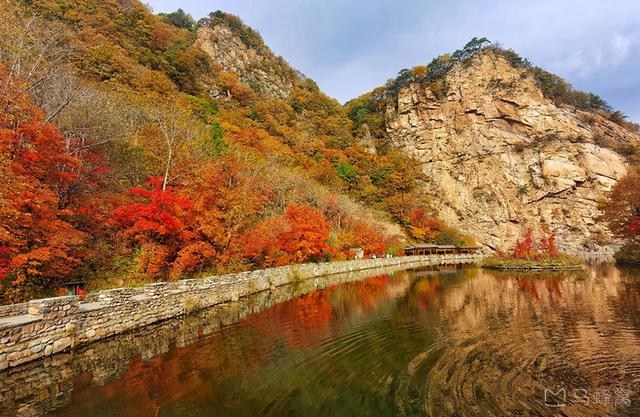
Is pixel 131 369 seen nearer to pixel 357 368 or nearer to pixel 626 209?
pixel 357 368

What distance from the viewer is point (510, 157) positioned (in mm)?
58969

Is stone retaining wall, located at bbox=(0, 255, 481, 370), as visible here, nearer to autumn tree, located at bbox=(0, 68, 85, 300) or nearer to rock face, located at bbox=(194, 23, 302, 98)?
autumn tree, located at bbox=(0, 68, 85, 300)

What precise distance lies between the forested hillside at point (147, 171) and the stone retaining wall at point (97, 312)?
1.62m

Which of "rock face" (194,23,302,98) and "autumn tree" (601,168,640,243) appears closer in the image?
"autumn tree" (601,168,640,243)

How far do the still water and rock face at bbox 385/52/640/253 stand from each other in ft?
164

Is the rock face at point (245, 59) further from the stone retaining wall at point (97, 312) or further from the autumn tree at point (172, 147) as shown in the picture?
the stone retaining wall at point (97, 312)

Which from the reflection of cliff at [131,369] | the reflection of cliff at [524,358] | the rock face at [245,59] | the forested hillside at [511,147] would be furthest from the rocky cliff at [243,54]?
the reflection of cliff at [524,358]

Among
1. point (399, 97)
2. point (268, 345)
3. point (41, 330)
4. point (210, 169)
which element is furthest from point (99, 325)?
point (399, 97)

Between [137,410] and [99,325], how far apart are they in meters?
5.74

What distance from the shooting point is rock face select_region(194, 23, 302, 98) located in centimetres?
6800

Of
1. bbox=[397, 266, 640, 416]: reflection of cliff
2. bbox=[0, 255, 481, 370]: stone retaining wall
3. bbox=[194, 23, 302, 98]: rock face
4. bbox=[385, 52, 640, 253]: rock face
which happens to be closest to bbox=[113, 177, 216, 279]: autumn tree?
bbox=[0, 255, 481, 370]: stone retaining wall

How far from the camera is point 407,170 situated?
63938 mm

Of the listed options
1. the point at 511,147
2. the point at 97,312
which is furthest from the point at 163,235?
the point at 511,147

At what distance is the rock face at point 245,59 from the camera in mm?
68000
